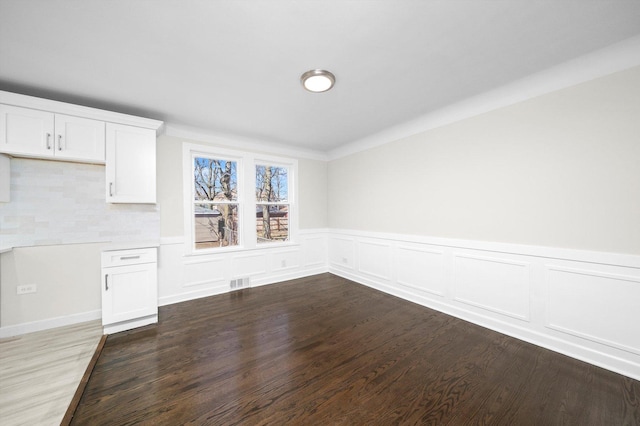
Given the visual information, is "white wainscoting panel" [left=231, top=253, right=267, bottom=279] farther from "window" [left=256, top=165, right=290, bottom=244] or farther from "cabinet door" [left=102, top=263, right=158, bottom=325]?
"cabinet door" [left=102, top=263, right=158, bottom=325]

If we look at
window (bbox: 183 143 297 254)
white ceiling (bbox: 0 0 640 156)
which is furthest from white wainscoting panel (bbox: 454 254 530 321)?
window (bbox: 183 143 297 254)

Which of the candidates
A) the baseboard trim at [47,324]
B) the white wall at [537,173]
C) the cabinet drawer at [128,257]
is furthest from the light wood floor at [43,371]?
the white wall at [537,173]

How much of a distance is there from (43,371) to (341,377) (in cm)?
254

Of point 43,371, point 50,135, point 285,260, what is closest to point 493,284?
point 285,260

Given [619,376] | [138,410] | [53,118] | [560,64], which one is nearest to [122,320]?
[138,410]

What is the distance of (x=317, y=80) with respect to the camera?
232 centimetres

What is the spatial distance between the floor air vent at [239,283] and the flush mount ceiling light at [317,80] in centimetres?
318

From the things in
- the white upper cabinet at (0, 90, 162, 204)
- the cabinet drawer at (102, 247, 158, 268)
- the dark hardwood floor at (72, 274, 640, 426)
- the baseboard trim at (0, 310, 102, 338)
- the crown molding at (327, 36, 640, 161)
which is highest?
the crown molding at (327, 36, 640, 161)

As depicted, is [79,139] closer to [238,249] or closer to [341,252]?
[238,249]

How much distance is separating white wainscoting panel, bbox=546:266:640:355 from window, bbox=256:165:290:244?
388 centimetres

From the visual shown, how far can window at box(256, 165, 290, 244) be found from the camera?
14.6 ft

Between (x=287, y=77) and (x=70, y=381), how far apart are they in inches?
126

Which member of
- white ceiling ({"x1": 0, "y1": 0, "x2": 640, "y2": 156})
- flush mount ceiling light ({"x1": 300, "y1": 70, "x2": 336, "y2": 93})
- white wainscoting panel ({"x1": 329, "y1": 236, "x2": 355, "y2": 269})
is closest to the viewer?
white ceiling ({"x1": 0, "y1": 0, "x2": 640, "y2": 156})

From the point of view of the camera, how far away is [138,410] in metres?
1.61
